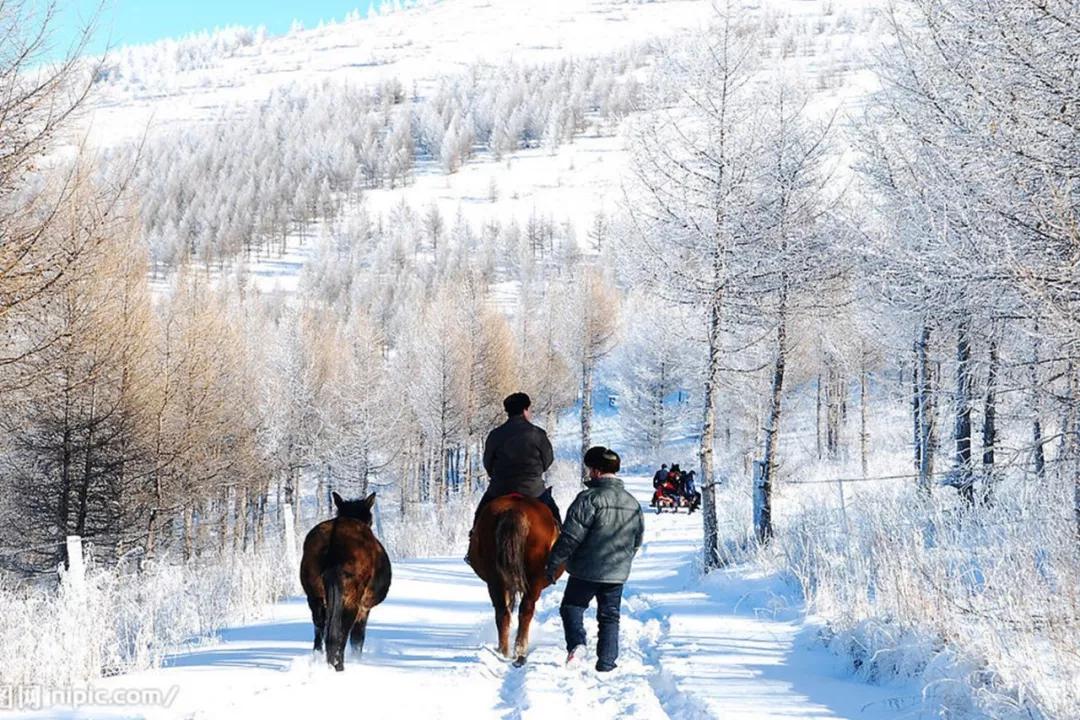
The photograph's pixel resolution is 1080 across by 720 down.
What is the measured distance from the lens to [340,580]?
6527 mm

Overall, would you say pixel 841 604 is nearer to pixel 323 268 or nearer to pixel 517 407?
pixel 517 407

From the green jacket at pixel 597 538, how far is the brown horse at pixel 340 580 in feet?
4.89

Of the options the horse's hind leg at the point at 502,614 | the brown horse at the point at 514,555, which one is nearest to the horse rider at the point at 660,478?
the brown horse at the point at 514,555

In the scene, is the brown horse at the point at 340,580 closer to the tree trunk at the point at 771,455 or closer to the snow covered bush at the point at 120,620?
the snow covered bush at the point at 120,620

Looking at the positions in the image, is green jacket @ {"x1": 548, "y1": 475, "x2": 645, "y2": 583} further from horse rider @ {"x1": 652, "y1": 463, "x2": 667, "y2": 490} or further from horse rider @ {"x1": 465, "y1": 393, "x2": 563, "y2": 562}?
horse rider @ {"x1": 652, "y1": 463, "x2": 667, "y2": 490}

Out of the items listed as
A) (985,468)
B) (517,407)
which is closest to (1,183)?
(517,407)

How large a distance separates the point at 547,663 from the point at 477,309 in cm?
3371

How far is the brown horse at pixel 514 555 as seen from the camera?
714cm

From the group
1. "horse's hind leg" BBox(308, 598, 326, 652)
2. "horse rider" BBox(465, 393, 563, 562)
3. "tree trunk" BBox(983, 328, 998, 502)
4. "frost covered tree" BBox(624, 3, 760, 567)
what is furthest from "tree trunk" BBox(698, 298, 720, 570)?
"horse's hind leg" BBox(308, 598, 326, 652)

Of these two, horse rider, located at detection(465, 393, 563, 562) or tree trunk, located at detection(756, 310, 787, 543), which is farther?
tree trunk, located at detection(756, 310, 787, 543)

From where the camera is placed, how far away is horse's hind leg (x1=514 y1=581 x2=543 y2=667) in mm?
6965

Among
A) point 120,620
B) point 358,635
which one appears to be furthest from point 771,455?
point 120,620

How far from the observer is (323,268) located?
103688mm

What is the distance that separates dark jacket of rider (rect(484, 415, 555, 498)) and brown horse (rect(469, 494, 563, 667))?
449mm
